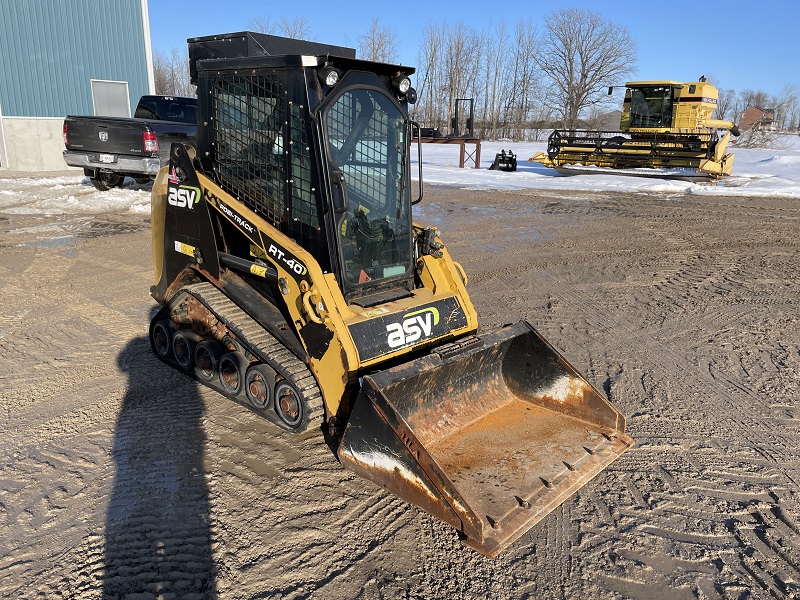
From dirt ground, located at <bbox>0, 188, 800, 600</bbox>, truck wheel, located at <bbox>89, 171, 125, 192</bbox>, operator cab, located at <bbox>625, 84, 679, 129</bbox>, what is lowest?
dirt ground, located at <bbox>0, 188, 800, 600</bbox>

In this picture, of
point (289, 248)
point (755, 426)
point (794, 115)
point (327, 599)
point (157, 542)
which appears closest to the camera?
point (327, 599)

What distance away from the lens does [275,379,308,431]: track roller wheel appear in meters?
3.74

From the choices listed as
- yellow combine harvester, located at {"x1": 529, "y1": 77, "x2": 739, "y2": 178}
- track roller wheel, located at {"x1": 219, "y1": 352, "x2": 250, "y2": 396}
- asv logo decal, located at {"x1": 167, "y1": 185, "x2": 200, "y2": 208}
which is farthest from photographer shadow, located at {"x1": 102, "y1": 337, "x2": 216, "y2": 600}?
yellow combine harvester, located at {"x1": 529, "y1": 77, "x2": 739, "y2": 178}

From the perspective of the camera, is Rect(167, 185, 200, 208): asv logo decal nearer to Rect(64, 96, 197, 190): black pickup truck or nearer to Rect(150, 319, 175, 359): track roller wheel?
Rect(150, 319, 175, 359): track roller wheel

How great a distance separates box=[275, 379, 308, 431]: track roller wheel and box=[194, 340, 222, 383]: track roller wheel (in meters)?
0.73

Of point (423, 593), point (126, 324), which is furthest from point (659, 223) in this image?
point (423, 593)

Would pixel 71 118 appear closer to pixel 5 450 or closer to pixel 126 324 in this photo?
pixel 126 324

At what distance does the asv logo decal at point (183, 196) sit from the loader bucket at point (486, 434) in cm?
209

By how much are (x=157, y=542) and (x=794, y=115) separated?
12027 centimetres

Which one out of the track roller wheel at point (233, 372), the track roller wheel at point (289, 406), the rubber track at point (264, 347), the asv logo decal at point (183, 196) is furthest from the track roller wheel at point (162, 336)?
the track roller wheel at point (289, 406)

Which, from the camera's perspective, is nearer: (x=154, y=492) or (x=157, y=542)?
(x=157, y=542)

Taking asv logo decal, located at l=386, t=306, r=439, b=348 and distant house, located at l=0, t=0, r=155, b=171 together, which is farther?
distant house, located at l=0, t=0, r=155, b=171

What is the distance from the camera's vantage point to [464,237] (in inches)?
414

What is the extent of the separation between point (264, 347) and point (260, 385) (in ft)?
0.94
